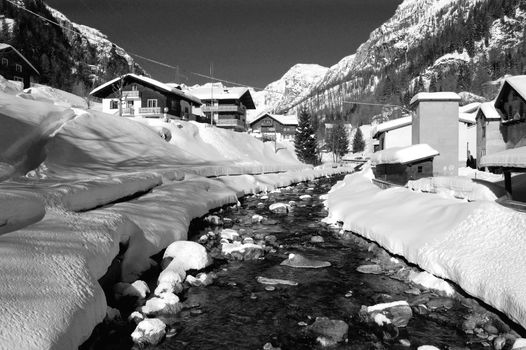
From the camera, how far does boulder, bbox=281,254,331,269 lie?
1272cm

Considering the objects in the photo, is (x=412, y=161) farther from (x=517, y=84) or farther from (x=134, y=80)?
(x=134, y=80)

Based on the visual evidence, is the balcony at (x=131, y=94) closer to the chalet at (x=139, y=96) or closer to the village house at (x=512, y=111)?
the chalet at (x=139, y=96)

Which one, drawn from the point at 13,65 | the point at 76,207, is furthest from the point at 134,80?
the point at 76,207

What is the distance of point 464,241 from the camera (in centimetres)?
1087

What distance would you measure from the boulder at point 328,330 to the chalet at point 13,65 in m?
66.8

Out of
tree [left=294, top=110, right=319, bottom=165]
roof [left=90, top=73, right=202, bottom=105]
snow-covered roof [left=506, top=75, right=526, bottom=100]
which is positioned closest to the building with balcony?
tree [left=294, top=110, right=319, bottom=165]

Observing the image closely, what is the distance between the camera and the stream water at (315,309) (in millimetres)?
7762

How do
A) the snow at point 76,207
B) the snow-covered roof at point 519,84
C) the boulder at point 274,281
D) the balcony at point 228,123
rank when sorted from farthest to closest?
the balcony at point 228,123
the snow-covered roof at point 519,84
the boulder at point 274,281
the snow at point 76,207

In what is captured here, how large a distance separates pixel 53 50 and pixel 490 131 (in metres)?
134

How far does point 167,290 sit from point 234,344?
2.84 m

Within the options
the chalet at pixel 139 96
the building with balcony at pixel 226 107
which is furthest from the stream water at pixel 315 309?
the building with balcony at pixel 226 107

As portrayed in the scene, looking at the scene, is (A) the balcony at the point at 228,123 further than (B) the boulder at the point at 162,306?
Yes

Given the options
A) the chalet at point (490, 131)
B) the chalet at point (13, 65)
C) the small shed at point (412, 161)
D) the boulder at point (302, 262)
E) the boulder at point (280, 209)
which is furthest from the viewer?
the chalet at point (13, 65)

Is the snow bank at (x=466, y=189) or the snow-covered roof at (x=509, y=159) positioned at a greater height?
the snow-covered roof at (x=509, y=159)
